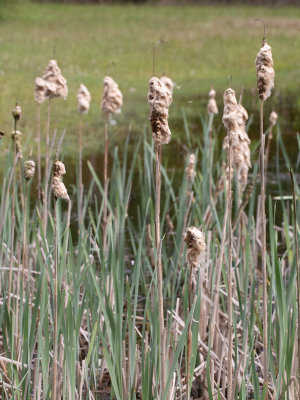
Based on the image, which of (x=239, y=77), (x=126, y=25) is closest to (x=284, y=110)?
(x=239, y=77)

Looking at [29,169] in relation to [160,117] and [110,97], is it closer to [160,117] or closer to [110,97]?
[160,117]

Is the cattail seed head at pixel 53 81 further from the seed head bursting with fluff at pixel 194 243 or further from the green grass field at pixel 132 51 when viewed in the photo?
the green grass field at pixel 132 51

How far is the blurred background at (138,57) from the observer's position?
8305 mm

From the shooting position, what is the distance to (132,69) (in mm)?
12062

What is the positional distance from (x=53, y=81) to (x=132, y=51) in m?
11.5

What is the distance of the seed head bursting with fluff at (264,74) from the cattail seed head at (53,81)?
3.29ft

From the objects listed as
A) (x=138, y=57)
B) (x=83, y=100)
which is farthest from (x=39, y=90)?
(x=138, y=57)

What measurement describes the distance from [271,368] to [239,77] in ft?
33.6

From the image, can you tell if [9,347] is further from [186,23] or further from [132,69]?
[186,23]

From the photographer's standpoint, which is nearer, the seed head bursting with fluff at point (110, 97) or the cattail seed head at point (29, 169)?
the cattail seed head at point (29, 169)

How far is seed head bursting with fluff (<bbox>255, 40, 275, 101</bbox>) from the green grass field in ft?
13.5

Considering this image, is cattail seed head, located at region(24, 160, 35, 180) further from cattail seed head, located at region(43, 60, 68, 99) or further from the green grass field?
the green grass field

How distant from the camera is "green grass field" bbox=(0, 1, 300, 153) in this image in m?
9.28

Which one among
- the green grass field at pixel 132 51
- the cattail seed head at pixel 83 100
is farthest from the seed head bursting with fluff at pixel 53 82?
the green grass field at pixel 132 51
